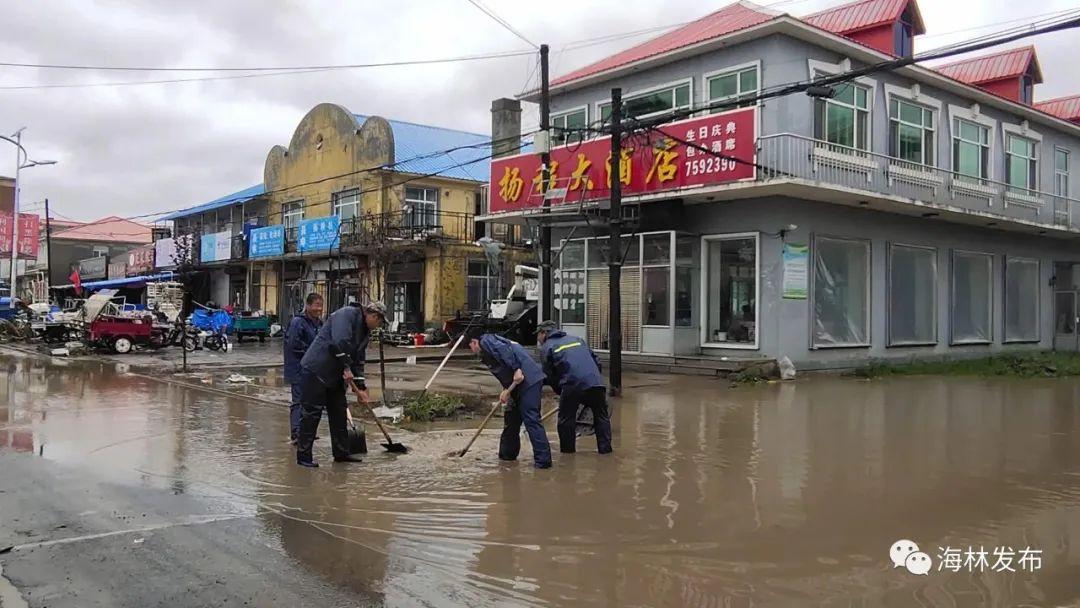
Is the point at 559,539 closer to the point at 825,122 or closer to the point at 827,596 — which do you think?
the point at 827,596

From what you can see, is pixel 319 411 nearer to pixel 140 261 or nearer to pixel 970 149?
pixel 970 149

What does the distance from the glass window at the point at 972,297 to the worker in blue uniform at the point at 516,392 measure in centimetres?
1724

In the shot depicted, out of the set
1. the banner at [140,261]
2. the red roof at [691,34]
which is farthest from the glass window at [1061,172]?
the banner at [140,261]

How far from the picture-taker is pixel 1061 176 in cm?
2505

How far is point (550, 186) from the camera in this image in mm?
18594

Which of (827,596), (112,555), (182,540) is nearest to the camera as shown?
(827,596)

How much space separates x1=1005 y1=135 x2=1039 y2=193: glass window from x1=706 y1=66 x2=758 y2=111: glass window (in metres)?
9.68

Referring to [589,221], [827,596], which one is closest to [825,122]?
[589,221]

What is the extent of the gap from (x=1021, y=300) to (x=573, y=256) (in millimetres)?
13800

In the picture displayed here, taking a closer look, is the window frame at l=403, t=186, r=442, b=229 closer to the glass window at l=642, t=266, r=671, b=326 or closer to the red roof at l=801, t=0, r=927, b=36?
the glass window at l=642, t=266, r=671, b=326

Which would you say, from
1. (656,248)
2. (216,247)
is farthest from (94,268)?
(656,248)

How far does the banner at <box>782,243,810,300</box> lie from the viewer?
17.0 meters

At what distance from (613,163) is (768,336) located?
19.1 ft

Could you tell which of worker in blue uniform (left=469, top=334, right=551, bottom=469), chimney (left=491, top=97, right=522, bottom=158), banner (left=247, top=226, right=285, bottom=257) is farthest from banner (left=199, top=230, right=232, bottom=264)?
worker in blue uniform (left=469, top=334, right=551, bottom=469)
